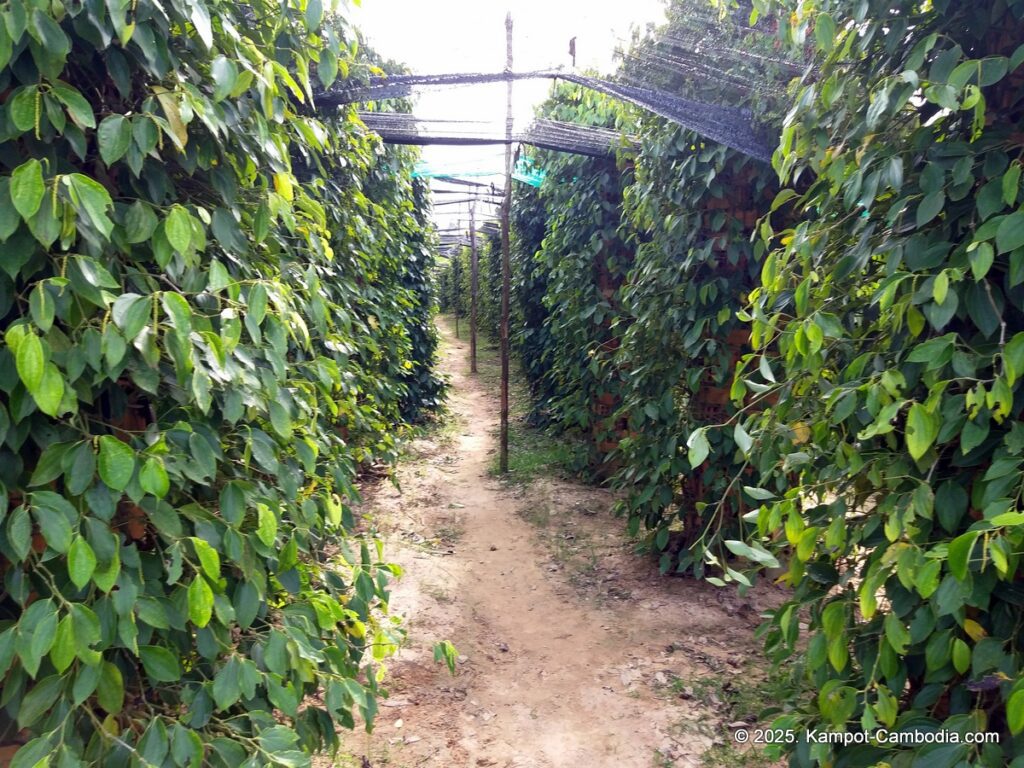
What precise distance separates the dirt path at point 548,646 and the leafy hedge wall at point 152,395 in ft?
3.41

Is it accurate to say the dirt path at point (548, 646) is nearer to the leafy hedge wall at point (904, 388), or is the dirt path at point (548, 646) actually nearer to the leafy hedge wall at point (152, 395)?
the leafy hedge wall at point (904, 388)

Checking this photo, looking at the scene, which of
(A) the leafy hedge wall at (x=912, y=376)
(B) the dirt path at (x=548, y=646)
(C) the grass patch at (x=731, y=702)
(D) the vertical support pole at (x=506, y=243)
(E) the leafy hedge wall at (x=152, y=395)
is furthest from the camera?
(D) the vertical support pole at (x=506, y=243)

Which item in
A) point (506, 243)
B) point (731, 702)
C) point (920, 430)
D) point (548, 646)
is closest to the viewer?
point (920, 430)

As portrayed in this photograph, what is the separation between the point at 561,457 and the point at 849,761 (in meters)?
4.33

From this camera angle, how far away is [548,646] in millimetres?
3088

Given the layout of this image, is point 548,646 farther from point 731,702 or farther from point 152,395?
point 152,395

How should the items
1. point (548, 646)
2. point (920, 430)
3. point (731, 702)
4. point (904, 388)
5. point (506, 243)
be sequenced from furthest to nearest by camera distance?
point (506, 243) < point (548, 646) < point (731, 702) < point (904, 388) < point (920, 430)

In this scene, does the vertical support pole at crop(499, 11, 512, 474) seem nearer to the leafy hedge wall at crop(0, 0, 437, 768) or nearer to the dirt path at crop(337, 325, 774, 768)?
the dirt path at crop(337, 325, 774, 768)

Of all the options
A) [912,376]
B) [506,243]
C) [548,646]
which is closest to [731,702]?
[548,646]

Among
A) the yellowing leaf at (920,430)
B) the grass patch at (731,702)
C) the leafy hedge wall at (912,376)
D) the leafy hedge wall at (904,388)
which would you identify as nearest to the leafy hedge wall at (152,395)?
the leafy hedge wall at (904,388)

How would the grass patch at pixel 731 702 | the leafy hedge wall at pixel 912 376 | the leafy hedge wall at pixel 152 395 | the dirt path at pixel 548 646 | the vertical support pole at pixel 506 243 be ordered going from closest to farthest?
the leafy hedge wall at pixel 152 395 < the leafy hedge wall at pixel 912 376 < the grass patch at pixel 731 702 < the dirt path at pixel 548 646 < the vertical support pole at pixel 506 243

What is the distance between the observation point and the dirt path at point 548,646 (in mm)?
2410

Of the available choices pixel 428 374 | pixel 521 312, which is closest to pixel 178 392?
pixel 428 374

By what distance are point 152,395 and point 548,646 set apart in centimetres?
229
